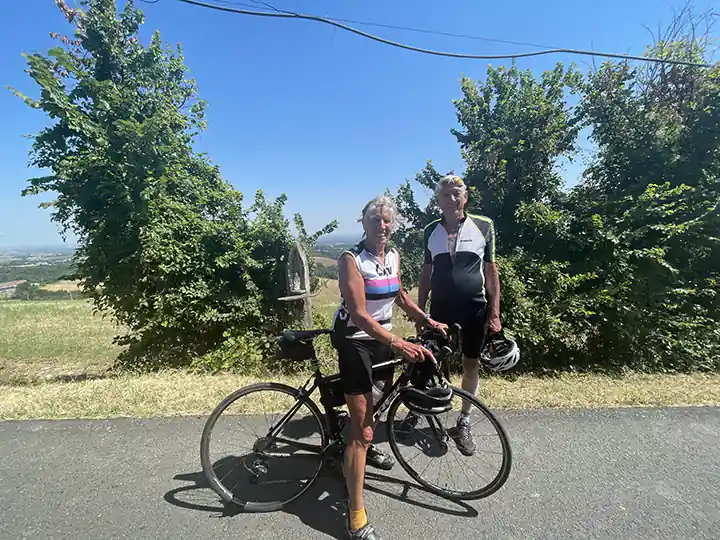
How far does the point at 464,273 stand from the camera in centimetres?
278

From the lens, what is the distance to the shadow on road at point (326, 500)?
207 cm

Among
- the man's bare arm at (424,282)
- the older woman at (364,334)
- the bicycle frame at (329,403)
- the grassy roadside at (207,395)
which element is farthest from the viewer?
the grassy roadside at (207,395)

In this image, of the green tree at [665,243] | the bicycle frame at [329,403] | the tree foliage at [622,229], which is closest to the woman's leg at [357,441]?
the bicycle frame at [329,403]

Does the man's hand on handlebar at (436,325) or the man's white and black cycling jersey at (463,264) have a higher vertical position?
the man's white and black cycling jersey at (463,264)

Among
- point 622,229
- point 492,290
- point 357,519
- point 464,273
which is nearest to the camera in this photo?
point 357,519

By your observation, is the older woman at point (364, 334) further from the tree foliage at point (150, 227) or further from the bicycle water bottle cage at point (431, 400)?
the tree foliage at point (150, 227)

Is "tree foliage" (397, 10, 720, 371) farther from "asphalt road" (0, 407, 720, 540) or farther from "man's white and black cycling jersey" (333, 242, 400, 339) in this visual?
"man's white and black cycling jersey" (333, 242, 400, 339)

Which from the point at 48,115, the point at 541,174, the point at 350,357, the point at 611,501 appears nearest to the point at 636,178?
the point at 541,174

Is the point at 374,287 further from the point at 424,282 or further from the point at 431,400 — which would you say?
the point at 424,282

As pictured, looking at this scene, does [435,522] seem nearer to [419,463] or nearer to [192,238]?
[419,463]

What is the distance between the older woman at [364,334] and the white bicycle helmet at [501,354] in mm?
1078

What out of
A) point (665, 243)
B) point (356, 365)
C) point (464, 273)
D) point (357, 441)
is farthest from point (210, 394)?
point (665, 243)

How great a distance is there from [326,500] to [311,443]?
0.35 m

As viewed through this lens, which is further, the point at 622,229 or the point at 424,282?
the point at 622,229
